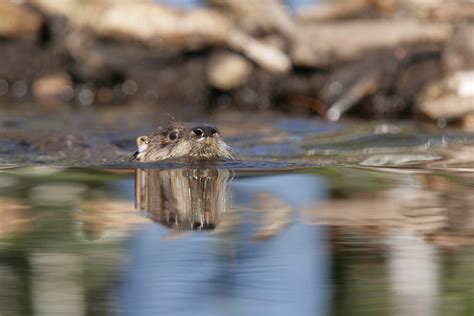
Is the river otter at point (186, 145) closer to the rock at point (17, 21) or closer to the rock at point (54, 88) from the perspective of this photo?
the rock at point (54, 88)

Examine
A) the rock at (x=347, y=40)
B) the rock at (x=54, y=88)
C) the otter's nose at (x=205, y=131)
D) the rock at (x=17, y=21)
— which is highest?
the rock at (x=17, y=21)

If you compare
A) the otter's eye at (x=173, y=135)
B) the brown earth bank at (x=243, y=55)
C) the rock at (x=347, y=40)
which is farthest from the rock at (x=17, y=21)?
the otter's eye at (x=173, y=135)

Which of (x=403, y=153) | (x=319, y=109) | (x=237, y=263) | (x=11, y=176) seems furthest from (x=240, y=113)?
(x=237, y=263)

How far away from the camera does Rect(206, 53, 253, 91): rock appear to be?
1185 centimetres

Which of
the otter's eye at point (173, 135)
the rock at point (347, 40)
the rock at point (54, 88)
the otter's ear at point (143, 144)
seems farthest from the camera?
the rock at point (54, 88)

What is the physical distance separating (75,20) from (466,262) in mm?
10063

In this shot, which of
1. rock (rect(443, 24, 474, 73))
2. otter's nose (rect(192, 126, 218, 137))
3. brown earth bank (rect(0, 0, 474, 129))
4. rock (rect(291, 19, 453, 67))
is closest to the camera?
otter's nose (rect(192, 126, 218, 137))

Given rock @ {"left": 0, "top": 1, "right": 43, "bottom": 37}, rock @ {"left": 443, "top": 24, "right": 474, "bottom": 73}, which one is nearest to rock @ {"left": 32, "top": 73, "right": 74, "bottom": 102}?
rock @ {"left": 0, "top": 1, "right": 43, "bottom": 37}

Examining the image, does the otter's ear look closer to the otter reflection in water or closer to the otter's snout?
the otter's snout

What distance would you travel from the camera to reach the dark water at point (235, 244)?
9.99 feet

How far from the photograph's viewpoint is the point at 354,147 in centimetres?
814

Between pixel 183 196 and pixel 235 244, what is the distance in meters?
1.02

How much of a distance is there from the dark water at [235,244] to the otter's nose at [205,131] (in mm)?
474

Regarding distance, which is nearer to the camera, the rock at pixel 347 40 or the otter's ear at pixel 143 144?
the otter's ear at pixel 143 144
